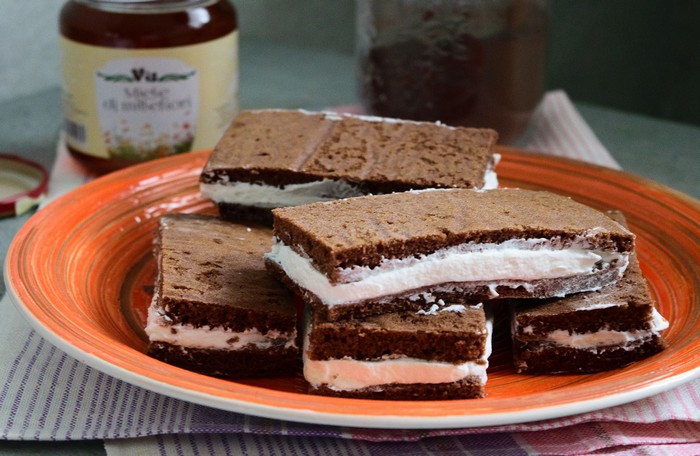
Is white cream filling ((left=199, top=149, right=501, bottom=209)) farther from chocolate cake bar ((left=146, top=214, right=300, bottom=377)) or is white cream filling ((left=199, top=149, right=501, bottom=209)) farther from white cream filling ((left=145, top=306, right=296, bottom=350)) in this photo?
white cream filling ((left=145, top=306, right=296, bottom=350))

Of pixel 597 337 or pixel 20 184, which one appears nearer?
pixel 597 337

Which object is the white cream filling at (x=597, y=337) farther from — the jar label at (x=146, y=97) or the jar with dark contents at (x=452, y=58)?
the jar label at (x=146, y=97)

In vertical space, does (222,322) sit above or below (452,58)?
below

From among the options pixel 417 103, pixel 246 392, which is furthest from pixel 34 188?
pixel 246 392

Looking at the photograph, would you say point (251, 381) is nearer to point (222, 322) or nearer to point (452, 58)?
point (222, 322)

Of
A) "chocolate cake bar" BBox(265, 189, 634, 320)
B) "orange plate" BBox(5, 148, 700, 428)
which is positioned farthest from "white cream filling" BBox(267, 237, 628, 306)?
"orange plate" BBox(5, 148, 700, 428)

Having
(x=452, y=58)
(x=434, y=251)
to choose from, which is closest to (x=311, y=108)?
(x=452, y=58)
